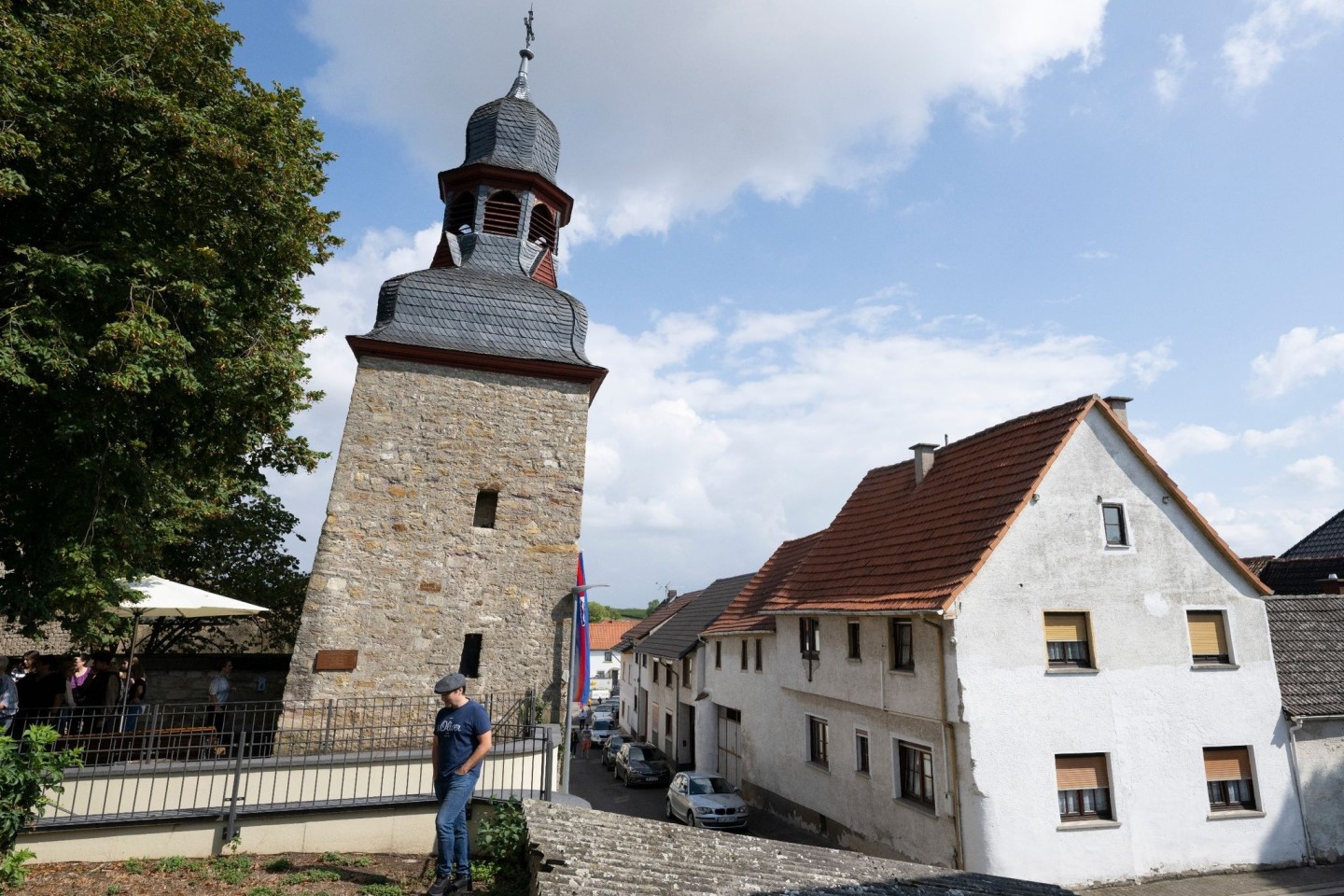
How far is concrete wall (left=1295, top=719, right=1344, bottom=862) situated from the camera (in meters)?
12.8

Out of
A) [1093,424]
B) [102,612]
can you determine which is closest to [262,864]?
[102,612]

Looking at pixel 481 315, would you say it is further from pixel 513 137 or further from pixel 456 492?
pixel 513 137

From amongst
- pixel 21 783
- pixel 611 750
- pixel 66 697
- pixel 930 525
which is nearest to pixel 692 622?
pixel 611 750

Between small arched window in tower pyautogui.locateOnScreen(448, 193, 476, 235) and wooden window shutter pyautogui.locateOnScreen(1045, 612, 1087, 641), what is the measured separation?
1461 centimetres

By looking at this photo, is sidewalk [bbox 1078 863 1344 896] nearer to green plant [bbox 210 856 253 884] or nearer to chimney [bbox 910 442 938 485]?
chimney [bbox 910 442 938 485]

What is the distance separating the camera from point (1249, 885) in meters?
11.9

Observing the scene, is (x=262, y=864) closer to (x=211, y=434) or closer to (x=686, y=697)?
(x=211, y=434)

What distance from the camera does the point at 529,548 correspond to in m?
14.4

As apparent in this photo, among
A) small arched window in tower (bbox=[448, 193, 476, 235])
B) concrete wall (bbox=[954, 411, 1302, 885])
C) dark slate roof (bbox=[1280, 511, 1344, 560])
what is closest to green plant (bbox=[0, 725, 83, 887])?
concrete wall (bbox=[954, 411, 1302, 885])

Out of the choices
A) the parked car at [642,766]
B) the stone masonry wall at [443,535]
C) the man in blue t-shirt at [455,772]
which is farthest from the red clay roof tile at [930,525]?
the man in blue t-shirt at [455,772]

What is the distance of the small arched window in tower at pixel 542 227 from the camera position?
17.5 meters

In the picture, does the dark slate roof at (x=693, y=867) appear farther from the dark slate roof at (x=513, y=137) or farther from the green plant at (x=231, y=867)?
the dark slate roof at (x=513, y=137)

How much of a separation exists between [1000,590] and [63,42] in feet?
49.9

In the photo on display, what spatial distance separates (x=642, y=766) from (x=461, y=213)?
17017 millimetres
